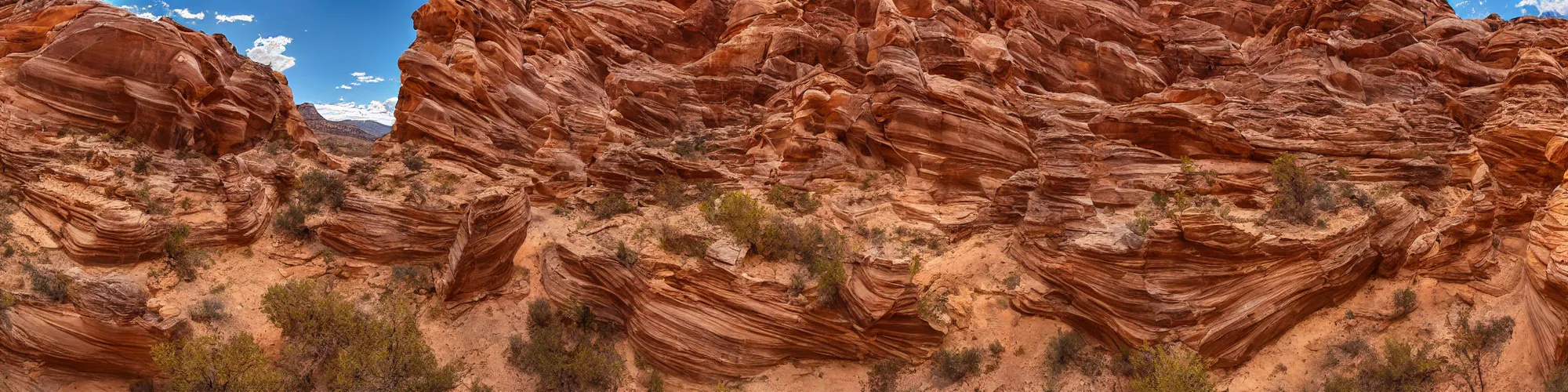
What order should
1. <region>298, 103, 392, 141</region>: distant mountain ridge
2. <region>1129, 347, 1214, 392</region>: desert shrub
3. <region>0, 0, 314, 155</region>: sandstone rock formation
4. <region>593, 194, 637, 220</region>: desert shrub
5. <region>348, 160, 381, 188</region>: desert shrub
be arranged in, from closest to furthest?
<region>1129, 347, 1214, 392</region>: desert shrub → <region>0, 0, 314, 155</region>: sandstone rock formation → <region>348, 160, 381, 188</region>: desert shrub → <region>593, 194, 637, 220</region>: desert shrub → <region>298, 103, 392, 141</region>: distant mountain ridge

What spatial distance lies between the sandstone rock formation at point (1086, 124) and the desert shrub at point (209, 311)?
283 inches

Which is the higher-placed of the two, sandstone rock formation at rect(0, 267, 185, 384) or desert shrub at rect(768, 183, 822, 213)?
sandstone rock formation at rect(0, 267, 185, 384)

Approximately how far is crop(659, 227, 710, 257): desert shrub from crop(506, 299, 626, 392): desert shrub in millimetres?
2860

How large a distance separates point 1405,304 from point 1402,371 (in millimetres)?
2551

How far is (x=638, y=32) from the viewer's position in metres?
34.6

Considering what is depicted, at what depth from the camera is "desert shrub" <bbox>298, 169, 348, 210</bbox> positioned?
1753 centimetres

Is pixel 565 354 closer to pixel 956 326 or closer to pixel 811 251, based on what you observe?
pixel 811 251

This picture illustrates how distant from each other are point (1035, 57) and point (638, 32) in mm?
22311

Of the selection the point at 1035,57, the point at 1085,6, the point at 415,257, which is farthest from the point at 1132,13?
the point at 415,257

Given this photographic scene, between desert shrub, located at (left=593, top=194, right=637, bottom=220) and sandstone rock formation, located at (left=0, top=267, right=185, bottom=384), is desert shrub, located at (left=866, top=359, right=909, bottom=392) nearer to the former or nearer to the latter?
desert shrub, located at (left=593, top=194, right=637, bottom=220)

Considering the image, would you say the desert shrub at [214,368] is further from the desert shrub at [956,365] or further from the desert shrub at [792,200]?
the desert shrub at [792,200]

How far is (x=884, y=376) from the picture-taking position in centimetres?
1377

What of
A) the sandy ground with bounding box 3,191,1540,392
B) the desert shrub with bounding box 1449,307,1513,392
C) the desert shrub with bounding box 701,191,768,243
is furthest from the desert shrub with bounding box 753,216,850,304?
the desert shrub with bounding box 1449,307,1513,392

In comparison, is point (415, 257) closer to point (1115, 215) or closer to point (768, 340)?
point (768, 340)
